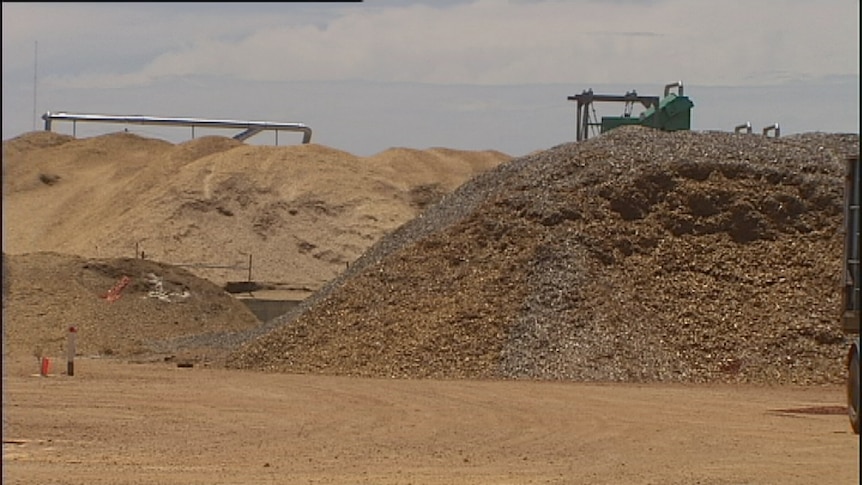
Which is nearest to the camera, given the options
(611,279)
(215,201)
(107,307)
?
(611,279)

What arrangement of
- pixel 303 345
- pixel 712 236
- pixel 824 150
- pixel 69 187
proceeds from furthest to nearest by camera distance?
pixel 69 187 → pixel 824 150 → pixel 712 236 → pixel 303 345

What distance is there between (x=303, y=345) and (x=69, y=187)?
42878 millimetres

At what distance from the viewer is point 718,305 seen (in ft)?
85.7

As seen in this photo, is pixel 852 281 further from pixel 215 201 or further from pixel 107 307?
pixel 215 201

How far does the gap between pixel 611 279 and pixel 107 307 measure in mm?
13851

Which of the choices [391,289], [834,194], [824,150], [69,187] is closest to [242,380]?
[391,289]

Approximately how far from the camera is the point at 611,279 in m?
26.6

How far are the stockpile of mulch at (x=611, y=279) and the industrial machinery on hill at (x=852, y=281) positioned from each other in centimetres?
1290

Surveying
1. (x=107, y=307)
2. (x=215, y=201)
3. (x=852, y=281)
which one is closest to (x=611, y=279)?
(x=107, y=307)

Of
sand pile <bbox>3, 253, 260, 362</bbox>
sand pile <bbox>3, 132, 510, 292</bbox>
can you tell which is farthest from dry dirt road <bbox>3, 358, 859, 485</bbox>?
sand pile <bbox>3, 132, 510, 292</bbox>

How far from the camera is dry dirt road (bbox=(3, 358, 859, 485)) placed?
13.1 meters

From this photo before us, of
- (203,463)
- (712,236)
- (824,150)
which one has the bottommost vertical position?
(203,463)

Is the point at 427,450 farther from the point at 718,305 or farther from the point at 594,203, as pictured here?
the point at 594,203

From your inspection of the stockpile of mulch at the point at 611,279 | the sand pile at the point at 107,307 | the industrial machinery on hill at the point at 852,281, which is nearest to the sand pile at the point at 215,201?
the sand pile at the point at 107,307
